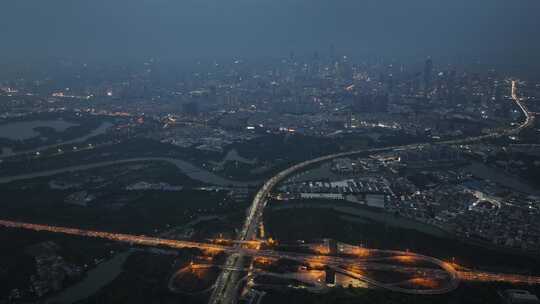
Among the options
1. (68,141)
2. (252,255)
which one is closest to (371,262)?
(252,255)

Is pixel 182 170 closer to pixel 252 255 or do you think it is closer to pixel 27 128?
pixel 252 255

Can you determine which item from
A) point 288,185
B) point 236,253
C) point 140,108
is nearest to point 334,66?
point 140,108

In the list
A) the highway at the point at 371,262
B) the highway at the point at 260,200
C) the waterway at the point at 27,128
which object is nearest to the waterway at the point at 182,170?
the highway at the point at 260,200

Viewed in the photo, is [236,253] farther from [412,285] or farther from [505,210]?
[505,210]

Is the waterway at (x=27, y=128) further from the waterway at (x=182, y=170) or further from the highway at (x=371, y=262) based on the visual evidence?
the highway at (x=371, y=262)

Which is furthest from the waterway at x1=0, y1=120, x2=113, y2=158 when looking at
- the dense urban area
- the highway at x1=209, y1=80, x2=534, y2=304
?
the highway at x1=209, y1=80, x2=534, y2=304
